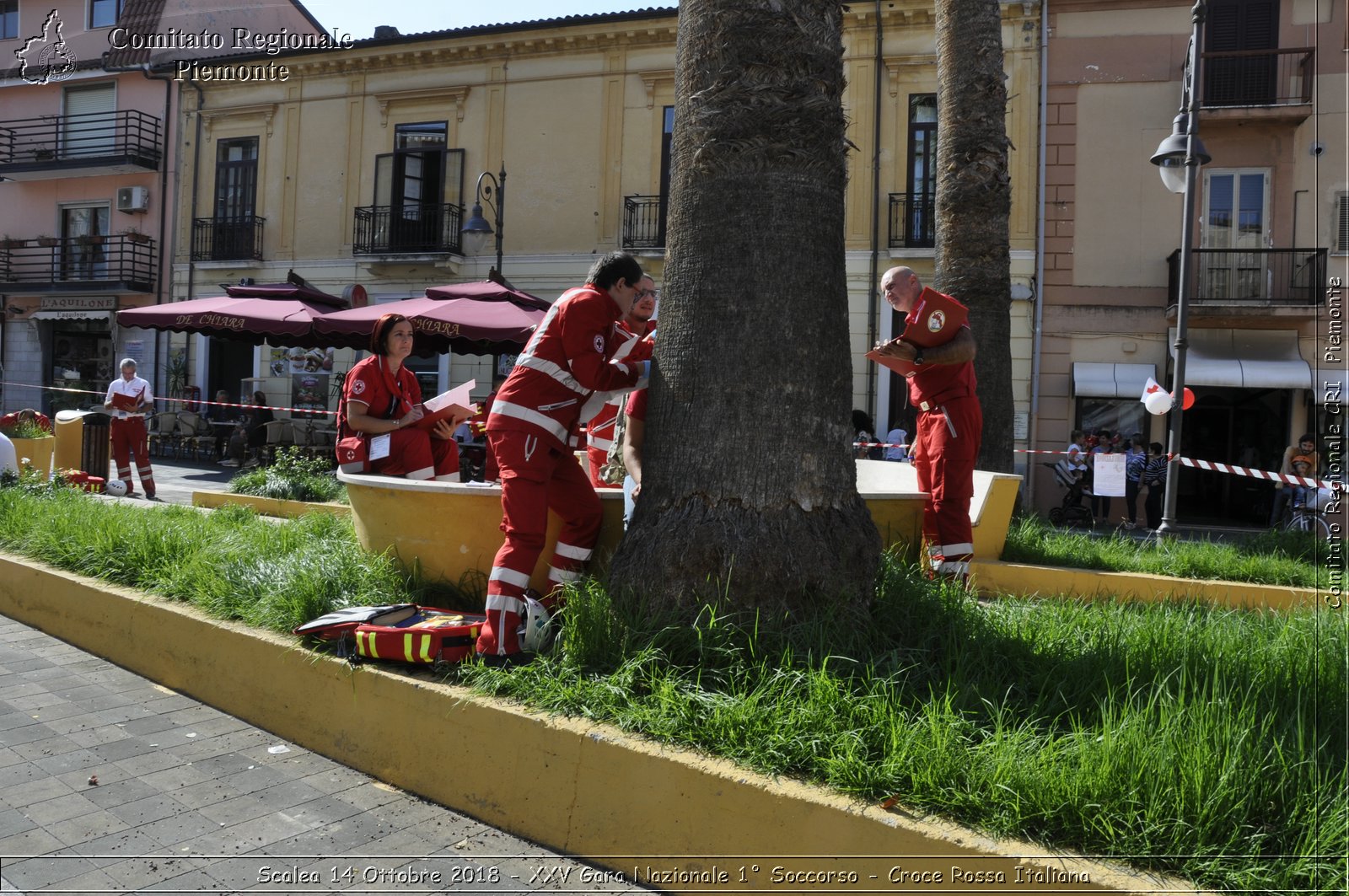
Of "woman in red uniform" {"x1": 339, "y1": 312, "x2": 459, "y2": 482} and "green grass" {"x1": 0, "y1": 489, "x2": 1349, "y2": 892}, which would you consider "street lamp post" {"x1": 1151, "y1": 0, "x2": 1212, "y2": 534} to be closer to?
"green grass" {"x1": 0, "y1": 489, "x2": 1349, "y2": 892}

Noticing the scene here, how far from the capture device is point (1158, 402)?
11672mm

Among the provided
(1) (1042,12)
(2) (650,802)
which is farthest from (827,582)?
(1) (1042,12)

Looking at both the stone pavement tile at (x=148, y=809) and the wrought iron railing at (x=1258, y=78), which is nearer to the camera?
the stone pavement tile at (x=148, y=809)

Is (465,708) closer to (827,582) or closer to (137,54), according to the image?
(827,582)

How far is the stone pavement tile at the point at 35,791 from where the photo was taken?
3408mm

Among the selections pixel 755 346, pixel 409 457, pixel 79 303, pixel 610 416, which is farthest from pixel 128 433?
pixel 79 303

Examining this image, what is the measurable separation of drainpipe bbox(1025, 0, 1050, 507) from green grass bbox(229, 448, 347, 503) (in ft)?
40.4

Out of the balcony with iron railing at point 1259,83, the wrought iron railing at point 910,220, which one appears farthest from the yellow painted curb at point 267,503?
the balcony with iron railing at point 1259,83

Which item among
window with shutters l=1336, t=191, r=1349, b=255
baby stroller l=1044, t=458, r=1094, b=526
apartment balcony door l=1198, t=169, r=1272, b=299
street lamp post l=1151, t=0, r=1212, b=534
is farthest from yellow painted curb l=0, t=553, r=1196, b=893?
window with shutters l=1336, t=191, r=1349, b=255

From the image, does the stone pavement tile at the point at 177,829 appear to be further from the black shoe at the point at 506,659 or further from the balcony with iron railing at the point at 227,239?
the balcony with iron railing at the point at 227,239

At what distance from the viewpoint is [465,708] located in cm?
340

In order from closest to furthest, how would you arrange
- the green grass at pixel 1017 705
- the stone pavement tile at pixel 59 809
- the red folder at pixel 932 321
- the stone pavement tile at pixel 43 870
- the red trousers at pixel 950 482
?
the green grass at pixel 1017 705, the stone pavement tile at pixel 43 870, the stone pavement tile at pixel 59 809, the red trousers at pixel 950 482, the red folder at pixel 932 321

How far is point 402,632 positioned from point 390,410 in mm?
2759

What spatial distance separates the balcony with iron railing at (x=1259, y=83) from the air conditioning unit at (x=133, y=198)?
2365 cm
